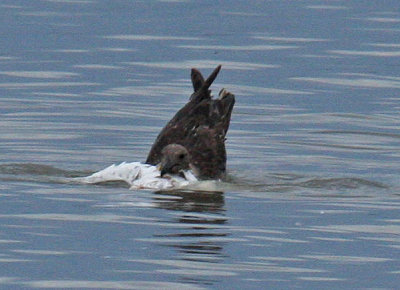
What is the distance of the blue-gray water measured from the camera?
43.0 ft

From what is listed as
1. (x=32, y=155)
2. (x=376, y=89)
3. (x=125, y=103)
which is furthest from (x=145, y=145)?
(x=376, y=89)

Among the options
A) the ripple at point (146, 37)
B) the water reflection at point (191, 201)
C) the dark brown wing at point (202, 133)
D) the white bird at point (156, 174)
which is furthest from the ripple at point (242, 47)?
the water reflection at point (191, 201)

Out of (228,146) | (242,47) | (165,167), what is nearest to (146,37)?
(242,47)

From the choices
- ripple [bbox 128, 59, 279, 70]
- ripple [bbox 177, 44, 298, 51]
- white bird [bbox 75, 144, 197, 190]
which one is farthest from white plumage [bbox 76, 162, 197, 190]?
ripple [bbox 177, 44, 298, 51]

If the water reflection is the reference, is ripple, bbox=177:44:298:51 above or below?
above

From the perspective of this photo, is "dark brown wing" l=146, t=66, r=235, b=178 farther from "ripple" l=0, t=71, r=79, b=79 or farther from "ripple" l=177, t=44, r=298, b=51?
"ripple" l=177, t=44, r=298, b=51

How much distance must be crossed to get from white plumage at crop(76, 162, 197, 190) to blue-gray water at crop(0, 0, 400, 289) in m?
0.20

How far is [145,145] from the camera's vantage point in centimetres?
2009

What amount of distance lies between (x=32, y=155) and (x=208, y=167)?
6.20ft

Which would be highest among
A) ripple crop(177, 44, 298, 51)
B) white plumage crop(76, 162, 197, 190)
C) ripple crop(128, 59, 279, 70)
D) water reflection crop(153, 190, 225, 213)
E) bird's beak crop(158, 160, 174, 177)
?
ripple crop(177, 44, 298, 51)

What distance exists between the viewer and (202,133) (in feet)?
59.9

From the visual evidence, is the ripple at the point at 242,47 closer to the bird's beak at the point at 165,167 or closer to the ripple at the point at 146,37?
the ripple at the point at 146,37

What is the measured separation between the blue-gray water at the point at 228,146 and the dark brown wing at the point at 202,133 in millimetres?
327

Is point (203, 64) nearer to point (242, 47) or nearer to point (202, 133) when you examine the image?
point (242, 47)
